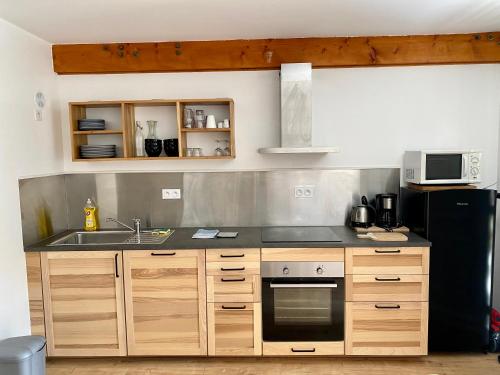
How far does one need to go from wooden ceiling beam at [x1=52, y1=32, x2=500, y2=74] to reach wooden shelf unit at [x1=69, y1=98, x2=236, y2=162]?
0.29m

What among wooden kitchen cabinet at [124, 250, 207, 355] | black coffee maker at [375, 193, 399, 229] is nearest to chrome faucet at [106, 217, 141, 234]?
wooden kitchen cabinet at [124, 250, 207, 355]

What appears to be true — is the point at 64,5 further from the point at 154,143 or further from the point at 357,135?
the point at 357,135

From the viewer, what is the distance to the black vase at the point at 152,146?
315 cm

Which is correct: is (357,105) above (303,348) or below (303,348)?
above

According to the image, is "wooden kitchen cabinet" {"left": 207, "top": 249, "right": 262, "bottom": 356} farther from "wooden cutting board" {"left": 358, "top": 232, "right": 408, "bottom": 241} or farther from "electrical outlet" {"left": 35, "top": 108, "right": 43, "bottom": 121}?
"electrical outlet" {"left": 35, "top": 108, "right": 43, "bottom": 121}

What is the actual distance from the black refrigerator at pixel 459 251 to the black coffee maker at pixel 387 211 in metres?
0.32

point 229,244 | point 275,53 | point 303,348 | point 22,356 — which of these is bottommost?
point 303,348

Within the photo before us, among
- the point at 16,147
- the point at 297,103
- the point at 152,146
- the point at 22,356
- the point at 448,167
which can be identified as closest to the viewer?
the point at 22,356

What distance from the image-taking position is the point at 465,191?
107 inches

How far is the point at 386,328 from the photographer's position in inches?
108

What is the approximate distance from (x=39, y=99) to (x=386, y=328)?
303 cm

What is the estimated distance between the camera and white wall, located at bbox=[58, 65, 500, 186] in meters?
3.24

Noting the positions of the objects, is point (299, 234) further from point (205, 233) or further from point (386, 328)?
point (386, 328)

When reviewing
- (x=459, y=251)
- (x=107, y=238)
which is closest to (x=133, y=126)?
(x=107, y=238)
